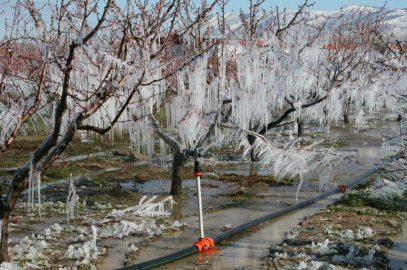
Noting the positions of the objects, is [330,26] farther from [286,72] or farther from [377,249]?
[377,249]

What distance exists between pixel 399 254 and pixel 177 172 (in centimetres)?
531

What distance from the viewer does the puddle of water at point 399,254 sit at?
21.5ft

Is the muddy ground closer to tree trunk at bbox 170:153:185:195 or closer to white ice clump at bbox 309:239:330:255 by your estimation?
tree trunk at bbox 170:153:185:195

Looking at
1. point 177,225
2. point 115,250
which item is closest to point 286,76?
point 177,225

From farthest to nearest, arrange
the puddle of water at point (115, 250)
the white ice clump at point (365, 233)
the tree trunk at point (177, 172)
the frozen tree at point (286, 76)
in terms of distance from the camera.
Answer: the tree trunk at point (177, 172) → the frozen tree at point (286, 76) → the white ice clump at point (365, 233) → the puddle of water at point (115, 250)

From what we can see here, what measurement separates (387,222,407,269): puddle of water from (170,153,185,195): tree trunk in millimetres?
4850

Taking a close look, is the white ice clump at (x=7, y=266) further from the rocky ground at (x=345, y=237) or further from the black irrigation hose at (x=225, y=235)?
the rocky ground at (x=345, y=237)

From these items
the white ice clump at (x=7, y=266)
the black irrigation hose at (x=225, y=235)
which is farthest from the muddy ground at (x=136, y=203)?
the white ice clump at (x=7, y=266)

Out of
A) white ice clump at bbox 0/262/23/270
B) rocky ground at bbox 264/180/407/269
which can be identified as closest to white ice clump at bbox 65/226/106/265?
white ice clump at bbox 0/262/23/270

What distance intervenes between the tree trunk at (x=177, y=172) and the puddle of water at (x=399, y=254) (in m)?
4.85

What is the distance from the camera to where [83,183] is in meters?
12.6

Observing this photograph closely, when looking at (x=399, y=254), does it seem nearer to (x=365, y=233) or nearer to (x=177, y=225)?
(x=365, y=233)

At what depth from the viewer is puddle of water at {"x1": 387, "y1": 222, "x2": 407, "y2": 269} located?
656 centimetres

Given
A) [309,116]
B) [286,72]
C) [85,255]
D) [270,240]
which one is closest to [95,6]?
[85,255]
